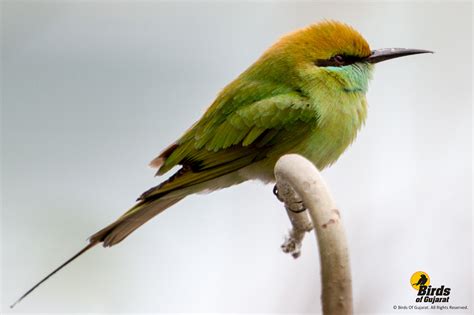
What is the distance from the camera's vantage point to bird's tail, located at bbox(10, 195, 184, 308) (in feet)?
5.05

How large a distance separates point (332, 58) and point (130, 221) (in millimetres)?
672

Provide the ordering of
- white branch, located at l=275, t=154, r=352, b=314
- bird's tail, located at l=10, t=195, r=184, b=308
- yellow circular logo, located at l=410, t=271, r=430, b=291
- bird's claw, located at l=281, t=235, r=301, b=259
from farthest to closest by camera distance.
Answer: bird's tail, located at l=10, t=195, r=184, b=308 → yellow circular logo, located at l=410, t=271, r=430, b=291 → bird's claw, located at l=281, t=235, r=301, b=259 → white branch, located at l=275, t=154, r=352, b=314

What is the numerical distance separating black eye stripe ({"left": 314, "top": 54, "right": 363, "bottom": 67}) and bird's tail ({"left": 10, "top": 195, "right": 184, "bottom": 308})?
1.69ft

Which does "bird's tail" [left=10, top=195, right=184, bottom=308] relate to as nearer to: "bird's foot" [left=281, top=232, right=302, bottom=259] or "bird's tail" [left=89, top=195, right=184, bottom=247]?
"bird's tail" [left=89, top=195, right=184, bottom=247]

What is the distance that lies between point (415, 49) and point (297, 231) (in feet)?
2.54

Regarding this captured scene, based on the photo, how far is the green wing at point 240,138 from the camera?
1695 mm

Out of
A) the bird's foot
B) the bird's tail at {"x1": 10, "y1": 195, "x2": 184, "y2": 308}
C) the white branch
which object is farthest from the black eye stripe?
the white branch

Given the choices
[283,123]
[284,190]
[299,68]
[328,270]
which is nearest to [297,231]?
[284,190]

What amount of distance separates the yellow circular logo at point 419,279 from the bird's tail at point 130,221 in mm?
617

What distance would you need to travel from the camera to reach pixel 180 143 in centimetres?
185

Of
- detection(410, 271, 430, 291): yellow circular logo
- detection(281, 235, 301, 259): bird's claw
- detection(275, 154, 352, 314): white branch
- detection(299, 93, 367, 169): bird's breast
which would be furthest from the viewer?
detection(299, 93, 367, 169): bird's breast

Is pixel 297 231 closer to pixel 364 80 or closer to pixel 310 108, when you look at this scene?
pixel 310 108

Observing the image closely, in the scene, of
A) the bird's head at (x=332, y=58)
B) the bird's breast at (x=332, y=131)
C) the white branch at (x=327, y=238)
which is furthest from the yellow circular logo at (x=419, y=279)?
the white branch at (x=327, y=238)

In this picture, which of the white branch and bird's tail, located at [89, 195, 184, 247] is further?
bird's tail, located at [89, 195, 184, 247]
